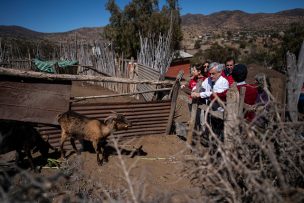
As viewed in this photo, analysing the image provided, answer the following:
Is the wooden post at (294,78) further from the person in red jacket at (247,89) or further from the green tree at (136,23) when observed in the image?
the green tree at (136,23)

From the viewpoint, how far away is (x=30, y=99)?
18.7ft

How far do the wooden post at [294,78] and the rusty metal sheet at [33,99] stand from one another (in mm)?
4195

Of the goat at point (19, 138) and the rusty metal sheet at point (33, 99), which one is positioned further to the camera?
the rusty metal sheet at point (33, 99)

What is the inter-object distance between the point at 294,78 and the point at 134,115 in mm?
3795

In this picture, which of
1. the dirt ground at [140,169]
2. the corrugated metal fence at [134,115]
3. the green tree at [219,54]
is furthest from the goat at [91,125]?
the green tree at [219,54]

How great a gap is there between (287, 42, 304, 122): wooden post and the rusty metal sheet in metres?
4.19

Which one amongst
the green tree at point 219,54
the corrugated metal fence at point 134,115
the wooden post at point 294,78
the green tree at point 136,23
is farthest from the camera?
the green tree at point 219,54

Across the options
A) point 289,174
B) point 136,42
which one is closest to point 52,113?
point 289,174

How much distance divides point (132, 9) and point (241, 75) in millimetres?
19036

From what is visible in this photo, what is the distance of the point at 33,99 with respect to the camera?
5703mm

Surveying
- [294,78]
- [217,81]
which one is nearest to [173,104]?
[217,81]

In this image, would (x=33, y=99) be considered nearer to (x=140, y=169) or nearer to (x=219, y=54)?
(x=140, y=169)

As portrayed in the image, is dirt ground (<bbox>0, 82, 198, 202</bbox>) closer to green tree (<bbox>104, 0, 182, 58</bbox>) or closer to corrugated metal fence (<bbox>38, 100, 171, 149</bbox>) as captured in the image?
corrugated metal fence (<bbox>38, 100, 171, 149</bbox>)

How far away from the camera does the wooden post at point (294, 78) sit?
147 inches
